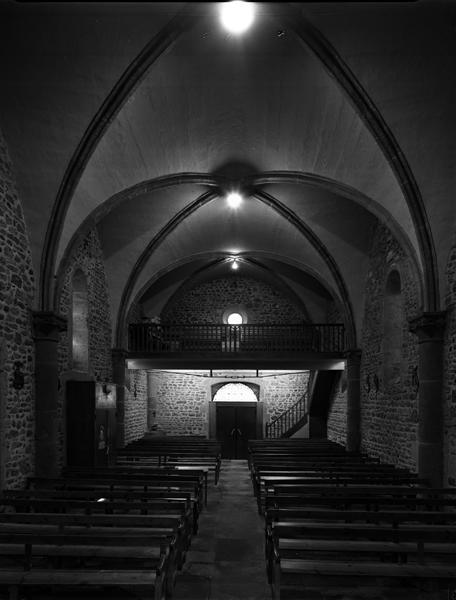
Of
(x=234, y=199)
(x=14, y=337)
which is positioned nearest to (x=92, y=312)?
(x=234, y=199)

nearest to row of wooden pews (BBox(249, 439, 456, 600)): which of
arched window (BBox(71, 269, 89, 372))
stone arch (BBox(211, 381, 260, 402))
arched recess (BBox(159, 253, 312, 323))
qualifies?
arched window (BBox(71, 269, 89, 372))

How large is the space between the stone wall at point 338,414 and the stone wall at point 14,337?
10.6 metres

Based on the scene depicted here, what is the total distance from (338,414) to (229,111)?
11.7m

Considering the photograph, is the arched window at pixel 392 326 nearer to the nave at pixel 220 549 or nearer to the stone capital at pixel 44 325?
the nave at pixel 220 549

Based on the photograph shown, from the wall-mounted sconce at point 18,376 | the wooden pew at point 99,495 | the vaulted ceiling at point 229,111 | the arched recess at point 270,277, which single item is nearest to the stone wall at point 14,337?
the wall-mounted sconce at point 18,376

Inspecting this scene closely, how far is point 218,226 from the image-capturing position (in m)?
15.6

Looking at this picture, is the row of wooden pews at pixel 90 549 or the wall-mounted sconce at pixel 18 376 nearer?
the row of wooden pews at pixel 90 549

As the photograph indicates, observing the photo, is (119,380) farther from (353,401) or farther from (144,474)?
(353,401)

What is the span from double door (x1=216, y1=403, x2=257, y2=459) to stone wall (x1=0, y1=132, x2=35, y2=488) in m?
13.1

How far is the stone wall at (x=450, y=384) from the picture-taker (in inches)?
359

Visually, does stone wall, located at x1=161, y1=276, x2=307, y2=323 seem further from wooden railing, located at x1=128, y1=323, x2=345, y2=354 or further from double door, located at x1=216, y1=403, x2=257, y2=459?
double door, located at x1=216, y1=403, x2=257, y2=459

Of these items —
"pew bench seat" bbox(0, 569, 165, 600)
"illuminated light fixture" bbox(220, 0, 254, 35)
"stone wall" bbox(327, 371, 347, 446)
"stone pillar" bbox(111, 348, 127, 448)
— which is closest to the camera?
"pew bench seat" bbox(0, 569, 165, 600)

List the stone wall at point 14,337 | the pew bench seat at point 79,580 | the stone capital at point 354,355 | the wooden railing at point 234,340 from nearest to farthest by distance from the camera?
the pew bench seat at point 79,580 < the stone wall at point 14,337 < the stone capital at point 354,355 < the wooden railing at point 234,340

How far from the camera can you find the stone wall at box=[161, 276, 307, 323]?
72.0 feet
